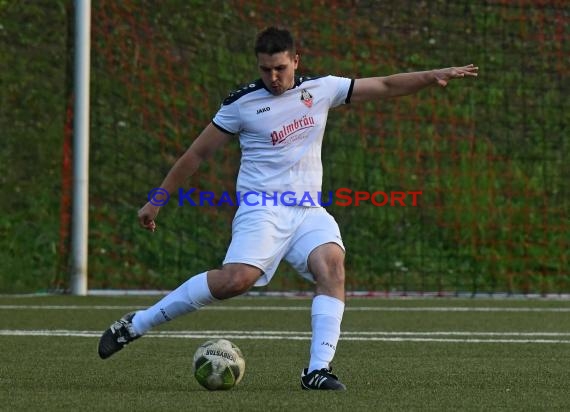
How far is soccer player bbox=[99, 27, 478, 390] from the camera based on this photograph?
6.37m

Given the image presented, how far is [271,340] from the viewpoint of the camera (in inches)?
331

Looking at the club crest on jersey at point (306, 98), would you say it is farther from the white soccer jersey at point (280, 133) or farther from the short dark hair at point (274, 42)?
the short dark hair at point (274, 42)

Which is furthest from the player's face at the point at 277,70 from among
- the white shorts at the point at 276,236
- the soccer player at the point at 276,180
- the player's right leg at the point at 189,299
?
the player's right leg at the point at 189,299

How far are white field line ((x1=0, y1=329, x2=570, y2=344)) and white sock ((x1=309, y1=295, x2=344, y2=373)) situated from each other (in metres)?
2.15

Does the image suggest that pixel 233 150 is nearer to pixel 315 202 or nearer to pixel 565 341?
pixel 565 341

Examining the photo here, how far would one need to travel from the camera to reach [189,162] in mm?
6648

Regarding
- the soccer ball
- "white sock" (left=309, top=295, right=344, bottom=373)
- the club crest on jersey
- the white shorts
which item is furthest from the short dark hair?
the soccer ball

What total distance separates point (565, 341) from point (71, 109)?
569 cm

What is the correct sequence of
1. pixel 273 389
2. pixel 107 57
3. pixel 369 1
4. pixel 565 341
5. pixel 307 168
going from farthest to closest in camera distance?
pixel 369 1, pixel 107 57, pixel 565 341, pixel 307 168, pixel 273 389

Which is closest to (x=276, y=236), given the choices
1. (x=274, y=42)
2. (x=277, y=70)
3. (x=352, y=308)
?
(x=277, y=70)

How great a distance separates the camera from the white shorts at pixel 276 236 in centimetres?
641

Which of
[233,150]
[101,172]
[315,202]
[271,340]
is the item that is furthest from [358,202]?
[315,202]

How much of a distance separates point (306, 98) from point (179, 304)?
3.42 ft

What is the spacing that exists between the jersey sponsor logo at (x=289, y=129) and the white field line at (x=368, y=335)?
222 centimetres
